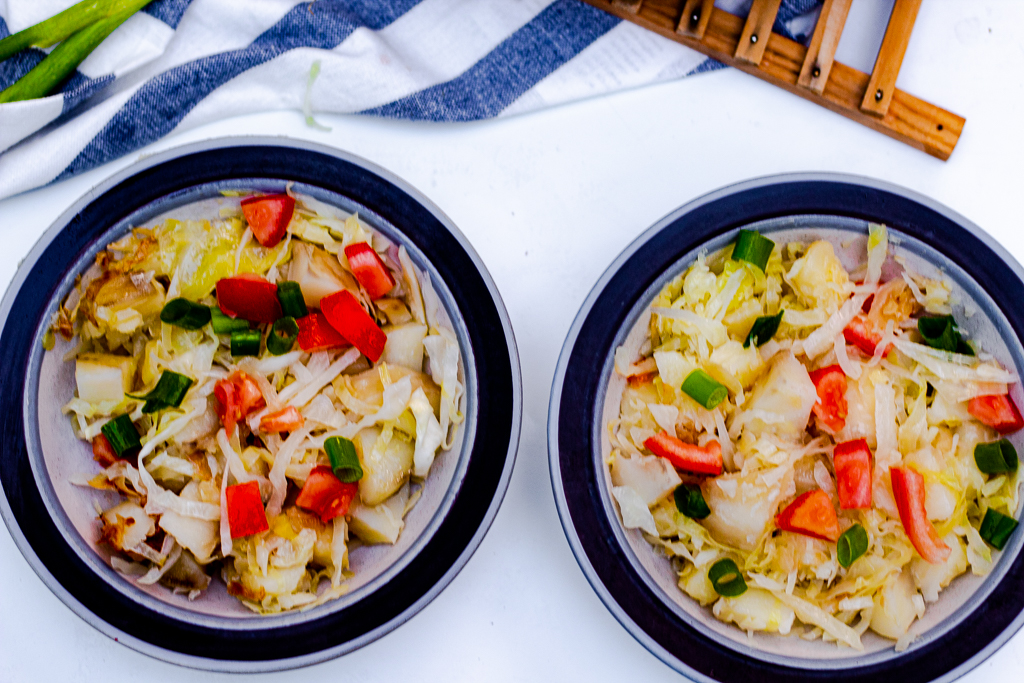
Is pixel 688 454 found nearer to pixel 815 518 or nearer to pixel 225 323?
pixel 815 518

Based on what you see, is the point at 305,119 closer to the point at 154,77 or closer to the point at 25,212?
the point at 154,77

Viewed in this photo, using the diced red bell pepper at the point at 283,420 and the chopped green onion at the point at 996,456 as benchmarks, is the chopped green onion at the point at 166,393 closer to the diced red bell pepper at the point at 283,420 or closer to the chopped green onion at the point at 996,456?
the diced red bell pepper at the point at 283,420

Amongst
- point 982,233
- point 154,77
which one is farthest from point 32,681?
point 982,233

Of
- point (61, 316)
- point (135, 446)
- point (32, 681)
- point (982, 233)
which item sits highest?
point (982, 233)

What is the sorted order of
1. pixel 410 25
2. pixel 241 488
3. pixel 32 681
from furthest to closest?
1. pixel 410 25
2. pixel 32 681
3. pixel 241 488

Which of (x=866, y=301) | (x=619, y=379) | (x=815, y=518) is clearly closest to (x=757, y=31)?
(x=866, y=301)

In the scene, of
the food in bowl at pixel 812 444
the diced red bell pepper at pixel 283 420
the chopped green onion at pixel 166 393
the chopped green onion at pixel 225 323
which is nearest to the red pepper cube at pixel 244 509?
the diced red bell pepper at pixel 283 420

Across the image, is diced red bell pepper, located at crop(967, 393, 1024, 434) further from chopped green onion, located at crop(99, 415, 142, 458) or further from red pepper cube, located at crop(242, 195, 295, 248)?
chopped green onion, located at crop(99, 415, 142, 458)
